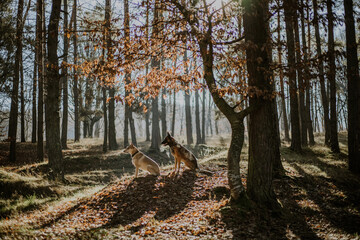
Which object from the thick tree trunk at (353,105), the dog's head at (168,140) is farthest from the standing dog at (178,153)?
the thick tree trunk at (353,105)

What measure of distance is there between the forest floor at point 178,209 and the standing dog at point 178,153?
0.45 meters

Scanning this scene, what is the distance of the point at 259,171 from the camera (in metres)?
6.64

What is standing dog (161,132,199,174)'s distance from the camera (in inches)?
353

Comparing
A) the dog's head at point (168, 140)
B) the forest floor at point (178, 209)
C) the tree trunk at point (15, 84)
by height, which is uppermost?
the tree trunk at point (15, 84)

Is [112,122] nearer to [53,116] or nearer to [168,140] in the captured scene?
[53,116]

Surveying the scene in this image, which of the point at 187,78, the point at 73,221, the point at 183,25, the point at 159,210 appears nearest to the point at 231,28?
the point at 183,25

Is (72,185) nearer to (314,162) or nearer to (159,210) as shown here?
(159,210)

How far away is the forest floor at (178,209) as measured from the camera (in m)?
5.59

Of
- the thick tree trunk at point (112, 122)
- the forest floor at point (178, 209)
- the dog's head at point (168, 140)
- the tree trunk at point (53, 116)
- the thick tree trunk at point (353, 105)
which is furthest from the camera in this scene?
the thick tree trunk at point (112, 122)

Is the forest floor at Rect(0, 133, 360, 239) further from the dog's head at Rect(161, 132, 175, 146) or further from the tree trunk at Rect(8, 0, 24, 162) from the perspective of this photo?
the tree trunk at Rect(8, 0, 24, 162)

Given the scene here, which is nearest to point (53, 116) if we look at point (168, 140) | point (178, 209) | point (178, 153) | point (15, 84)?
point (168, 140)

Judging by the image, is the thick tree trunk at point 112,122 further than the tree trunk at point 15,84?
Yes

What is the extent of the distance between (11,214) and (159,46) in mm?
7150

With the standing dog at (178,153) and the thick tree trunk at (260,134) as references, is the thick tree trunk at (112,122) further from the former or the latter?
the thick tree trunk at (260,134)
